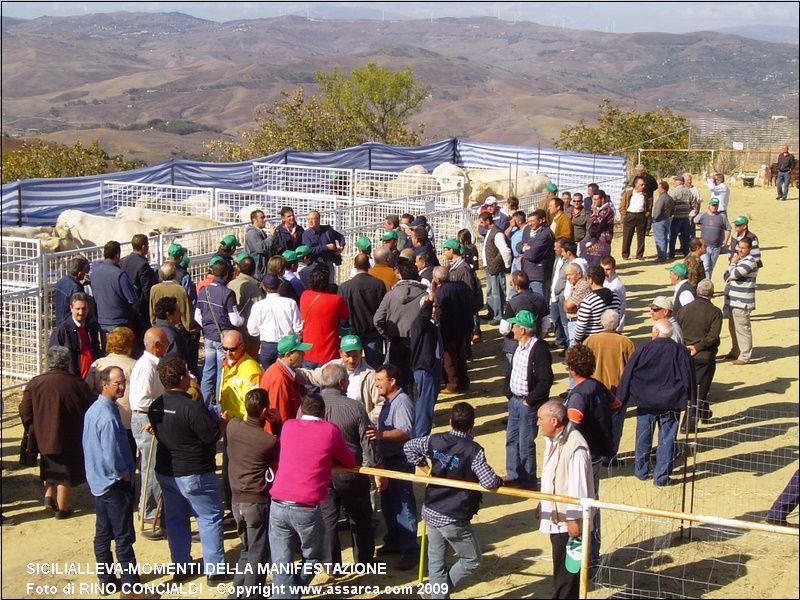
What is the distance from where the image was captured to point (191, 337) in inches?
441

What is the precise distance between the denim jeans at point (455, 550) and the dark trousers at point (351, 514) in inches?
35.7

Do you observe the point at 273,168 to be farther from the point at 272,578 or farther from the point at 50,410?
the point at 272,578

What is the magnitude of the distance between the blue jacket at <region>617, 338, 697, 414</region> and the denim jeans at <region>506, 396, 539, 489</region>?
2.82 ft

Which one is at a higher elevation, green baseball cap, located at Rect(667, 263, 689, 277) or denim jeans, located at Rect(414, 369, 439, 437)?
green baseball cap, located at Rect(667, 263, 689, 277)

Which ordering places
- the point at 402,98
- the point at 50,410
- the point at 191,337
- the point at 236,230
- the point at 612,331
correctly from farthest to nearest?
the point at 402,98 → the point at 236,230 → the point at 191,337 → the point at 612,331 → the point at 50,410

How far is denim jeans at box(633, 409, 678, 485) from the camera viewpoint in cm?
958

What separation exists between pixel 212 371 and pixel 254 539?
402cm

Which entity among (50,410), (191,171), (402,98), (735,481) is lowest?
(735,481)

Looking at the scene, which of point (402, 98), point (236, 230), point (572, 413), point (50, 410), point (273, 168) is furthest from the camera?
point (402, 98)

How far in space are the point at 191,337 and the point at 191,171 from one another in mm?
14973

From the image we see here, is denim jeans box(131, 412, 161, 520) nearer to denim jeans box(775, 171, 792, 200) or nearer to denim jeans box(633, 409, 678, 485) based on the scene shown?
denim jeans box(633, 409, 678, 485)

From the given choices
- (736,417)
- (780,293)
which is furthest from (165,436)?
(780,293)

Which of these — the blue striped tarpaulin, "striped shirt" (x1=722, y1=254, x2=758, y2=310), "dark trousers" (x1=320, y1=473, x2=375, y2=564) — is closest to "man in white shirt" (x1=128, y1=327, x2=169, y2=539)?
"dark trousers" (x1=320, y1=473, x2=375, y2=564)

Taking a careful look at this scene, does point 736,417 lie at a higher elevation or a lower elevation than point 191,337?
lower
